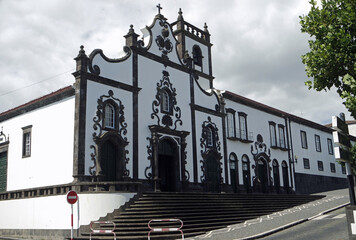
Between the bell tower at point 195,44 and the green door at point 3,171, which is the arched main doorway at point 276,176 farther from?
the green door at point 3,171

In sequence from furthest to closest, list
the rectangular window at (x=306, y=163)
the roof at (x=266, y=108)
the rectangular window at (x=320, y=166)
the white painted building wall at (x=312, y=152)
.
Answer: the rectangular window at (x=320, y=166) < the rectangular window at (x=306, y=163) < the white painted building wall at (x=312, y=152) < the roof at (x=266, y=108)

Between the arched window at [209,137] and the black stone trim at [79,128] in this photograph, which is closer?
the black stone trim at [79,128]

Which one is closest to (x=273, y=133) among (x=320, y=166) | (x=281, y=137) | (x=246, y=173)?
(x=281, y=137)

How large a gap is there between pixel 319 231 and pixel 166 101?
1277 centimetres

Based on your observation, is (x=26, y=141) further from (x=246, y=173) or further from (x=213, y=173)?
(x=246, y=173)

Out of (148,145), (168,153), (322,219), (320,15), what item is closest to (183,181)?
(168,153)

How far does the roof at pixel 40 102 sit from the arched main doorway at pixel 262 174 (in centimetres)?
1745

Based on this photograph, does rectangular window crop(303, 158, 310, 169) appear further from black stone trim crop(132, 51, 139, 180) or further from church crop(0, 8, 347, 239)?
black stone trim crop(132, 51, 139, 180)

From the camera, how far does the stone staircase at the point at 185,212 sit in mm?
16033

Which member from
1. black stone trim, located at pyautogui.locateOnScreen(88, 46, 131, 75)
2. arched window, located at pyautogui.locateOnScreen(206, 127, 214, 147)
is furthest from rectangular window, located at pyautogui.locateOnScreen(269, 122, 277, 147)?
black stone trim, located at pyautogui.locateOnScreen(88, 46, 131, 75)

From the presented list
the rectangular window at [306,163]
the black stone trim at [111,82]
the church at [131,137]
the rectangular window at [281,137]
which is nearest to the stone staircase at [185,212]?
the church at [131,137]

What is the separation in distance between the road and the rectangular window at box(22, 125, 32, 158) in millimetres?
14386

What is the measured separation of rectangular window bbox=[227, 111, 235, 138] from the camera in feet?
97.0

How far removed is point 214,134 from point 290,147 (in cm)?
1197
